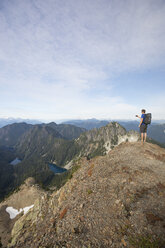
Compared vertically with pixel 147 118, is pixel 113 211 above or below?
below

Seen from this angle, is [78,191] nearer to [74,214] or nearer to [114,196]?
[74,214]

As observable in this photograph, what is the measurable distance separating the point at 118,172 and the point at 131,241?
847 cm

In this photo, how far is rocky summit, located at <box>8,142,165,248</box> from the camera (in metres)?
7.99

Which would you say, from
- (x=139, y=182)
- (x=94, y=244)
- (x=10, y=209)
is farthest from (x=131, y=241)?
(x=10, y=209)

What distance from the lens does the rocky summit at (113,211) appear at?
7.99 m

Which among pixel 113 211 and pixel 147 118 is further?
pixel 147 118

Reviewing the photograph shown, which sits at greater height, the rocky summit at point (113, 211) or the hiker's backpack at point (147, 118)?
the hiker's backpack at point (147, 118)

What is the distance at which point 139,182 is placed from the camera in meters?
13.3

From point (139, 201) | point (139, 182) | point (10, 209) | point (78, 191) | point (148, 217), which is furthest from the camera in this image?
point (10, 209)

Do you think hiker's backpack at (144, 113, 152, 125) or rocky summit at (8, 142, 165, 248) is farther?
hiker's backpack at (144, 113, 152, 125)

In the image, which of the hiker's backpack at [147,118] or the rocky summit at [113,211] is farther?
the hiker's backpack at [147,118]

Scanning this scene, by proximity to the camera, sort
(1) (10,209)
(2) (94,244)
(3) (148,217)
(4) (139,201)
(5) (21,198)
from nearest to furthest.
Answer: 1. (2) (94,244)
2. (3) (148,217)
3. (4) (139,201)
4. (1) (10,209)
5. (5) (21,198)

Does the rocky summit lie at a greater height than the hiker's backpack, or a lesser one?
lesser

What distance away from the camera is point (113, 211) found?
1042cm
